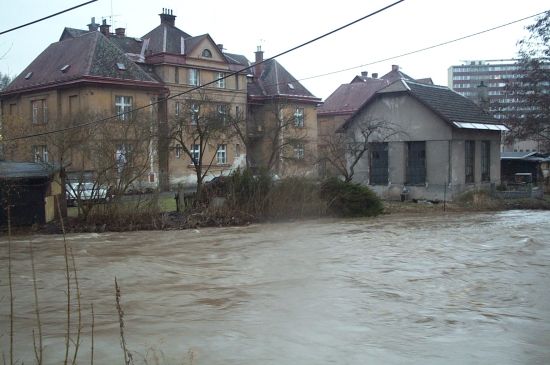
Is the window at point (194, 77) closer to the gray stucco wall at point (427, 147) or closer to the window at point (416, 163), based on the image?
the gray stucco wall at point (427, 147)

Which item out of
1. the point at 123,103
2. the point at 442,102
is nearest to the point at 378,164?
the point at 442,102

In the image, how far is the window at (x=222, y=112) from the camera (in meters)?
29.8

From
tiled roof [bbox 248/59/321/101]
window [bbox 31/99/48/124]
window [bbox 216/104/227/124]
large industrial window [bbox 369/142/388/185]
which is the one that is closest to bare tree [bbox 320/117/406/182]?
large industrial window [bbox 369/142/388/185]

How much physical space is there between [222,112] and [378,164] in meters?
9.75

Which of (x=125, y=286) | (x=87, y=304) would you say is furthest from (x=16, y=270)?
(x=87, y=304)

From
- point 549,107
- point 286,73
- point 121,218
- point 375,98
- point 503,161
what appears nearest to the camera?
point 121,218

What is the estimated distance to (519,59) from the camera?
125ft

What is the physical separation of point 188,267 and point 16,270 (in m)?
4.26

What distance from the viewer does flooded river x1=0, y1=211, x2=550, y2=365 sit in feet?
26.3

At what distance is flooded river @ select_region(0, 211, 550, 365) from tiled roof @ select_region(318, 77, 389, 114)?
39.1 metres

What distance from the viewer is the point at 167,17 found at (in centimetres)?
4778

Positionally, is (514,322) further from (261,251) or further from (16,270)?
(16,270)

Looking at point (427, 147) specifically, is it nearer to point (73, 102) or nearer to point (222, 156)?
point (222, 156)

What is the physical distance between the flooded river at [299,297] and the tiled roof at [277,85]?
3271 cm
